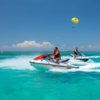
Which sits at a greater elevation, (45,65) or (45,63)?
(45,63)

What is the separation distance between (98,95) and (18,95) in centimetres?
337

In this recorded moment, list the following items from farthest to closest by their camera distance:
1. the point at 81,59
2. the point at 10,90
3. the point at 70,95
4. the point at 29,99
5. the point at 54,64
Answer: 1. the point at 81,59
2. the point at 54,64
3. the point at 10,90
4. the point at 70,95
5. the point at 29,99

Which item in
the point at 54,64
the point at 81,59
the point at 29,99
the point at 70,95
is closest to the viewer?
the point at 29,99

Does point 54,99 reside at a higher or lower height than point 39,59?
lower

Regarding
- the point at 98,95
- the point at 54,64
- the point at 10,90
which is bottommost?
the point at 98,95

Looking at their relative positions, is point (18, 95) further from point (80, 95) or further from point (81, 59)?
point (81, 59)

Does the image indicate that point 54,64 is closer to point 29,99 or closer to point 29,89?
point 29,89

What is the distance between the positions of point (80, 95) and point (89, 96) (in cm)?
36

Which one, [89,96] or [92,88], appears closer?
[89,96]

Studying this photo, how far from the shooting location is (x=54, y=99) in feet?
13.1

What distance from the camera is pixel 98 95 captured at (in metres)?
4.23

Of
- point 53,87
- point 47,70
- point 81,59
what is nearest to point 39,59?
point 47,70

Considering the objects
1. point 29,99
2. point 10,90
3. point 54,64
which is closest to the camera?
point 29,99

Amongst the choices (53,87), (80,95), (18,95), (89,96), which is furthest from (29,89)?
(89,96)
